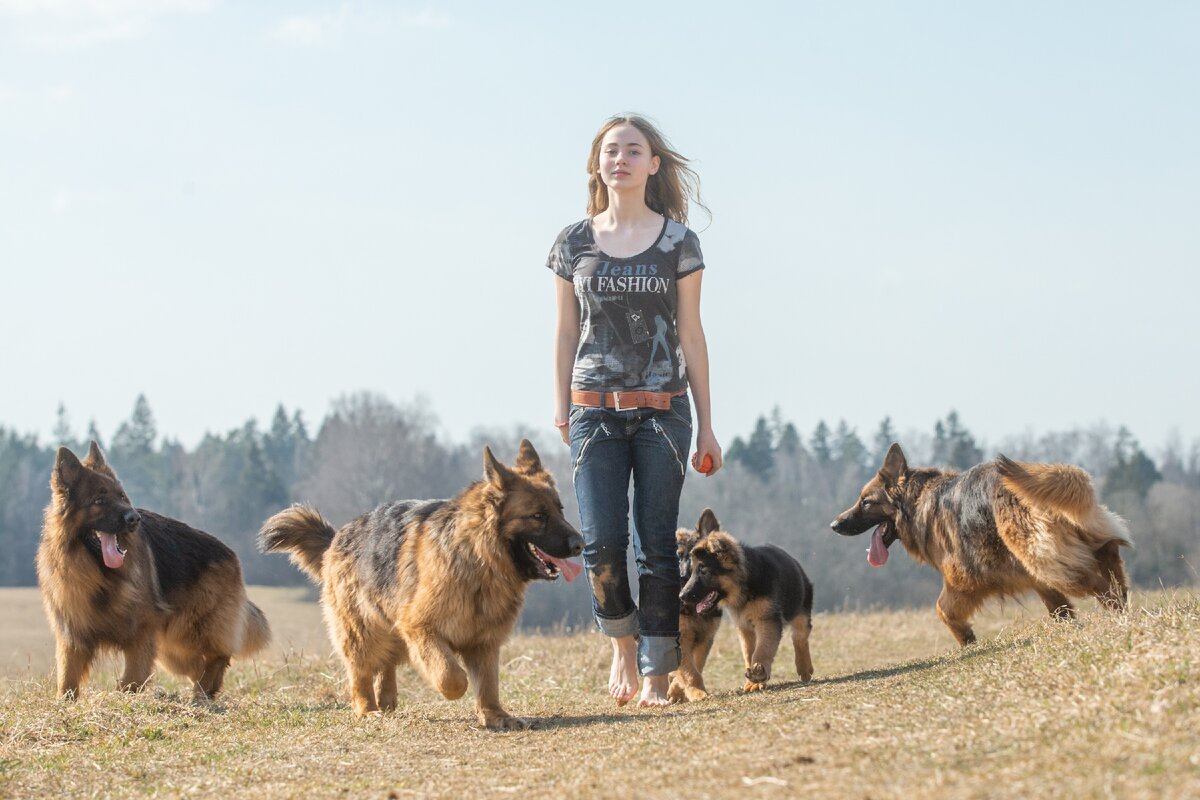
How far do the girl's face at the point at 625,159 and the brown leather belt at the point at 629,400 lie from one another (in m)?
1.23

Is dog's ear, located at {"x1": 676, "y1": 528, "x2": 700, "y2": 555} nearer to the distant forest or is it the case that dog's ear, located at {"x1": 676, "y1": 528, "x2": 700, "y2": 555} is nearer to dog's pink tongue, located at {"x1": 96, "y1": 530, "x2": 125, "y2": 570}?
dog's pink tongue, located at {"x1": 96, "y1": 530, "x2": 125, "y2": 570}

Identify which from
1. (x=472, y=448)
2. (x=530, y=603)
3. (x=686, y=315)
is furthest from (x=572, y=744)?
(x=472, y=448)

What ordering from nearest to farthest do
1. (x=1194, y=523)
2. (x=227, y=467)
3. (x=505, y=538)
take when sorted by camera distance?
1. (x=505, y=538)
2. (x=1194, y=523)
3. (x=227, y=467)

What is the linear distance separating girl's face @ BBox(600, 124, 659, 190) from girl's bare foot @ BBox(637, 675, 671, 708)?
286 centimetres

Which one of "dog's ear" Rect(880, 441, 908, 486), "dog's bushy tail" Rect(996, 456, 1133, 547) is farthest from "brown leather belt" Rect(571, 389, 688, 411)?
"dog's ear" Rect(880, 441, 908, 486)

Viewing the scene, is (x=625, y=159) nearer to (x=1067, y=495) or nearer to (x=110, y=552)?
(x=1067, y=495)

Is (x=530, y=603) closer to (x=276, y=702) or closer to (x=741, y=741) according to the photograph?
(x=276, y=702)

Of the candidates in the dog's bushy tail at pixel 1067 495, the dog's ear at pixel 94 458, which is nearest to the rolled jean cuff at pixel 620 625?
the dog's bushy tail at pixel 1067 495

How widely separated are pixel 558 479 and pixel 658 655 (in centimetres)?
6557

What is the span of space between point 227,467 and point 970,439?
185 ft

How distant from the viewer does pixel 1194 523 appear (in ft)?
222

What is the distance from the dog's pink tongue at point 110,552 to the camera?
9.04 meters

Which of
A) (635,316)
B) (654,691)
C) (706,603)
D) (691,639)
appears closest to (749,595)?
(706,603)

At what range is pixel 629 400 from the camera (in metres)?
7.06
